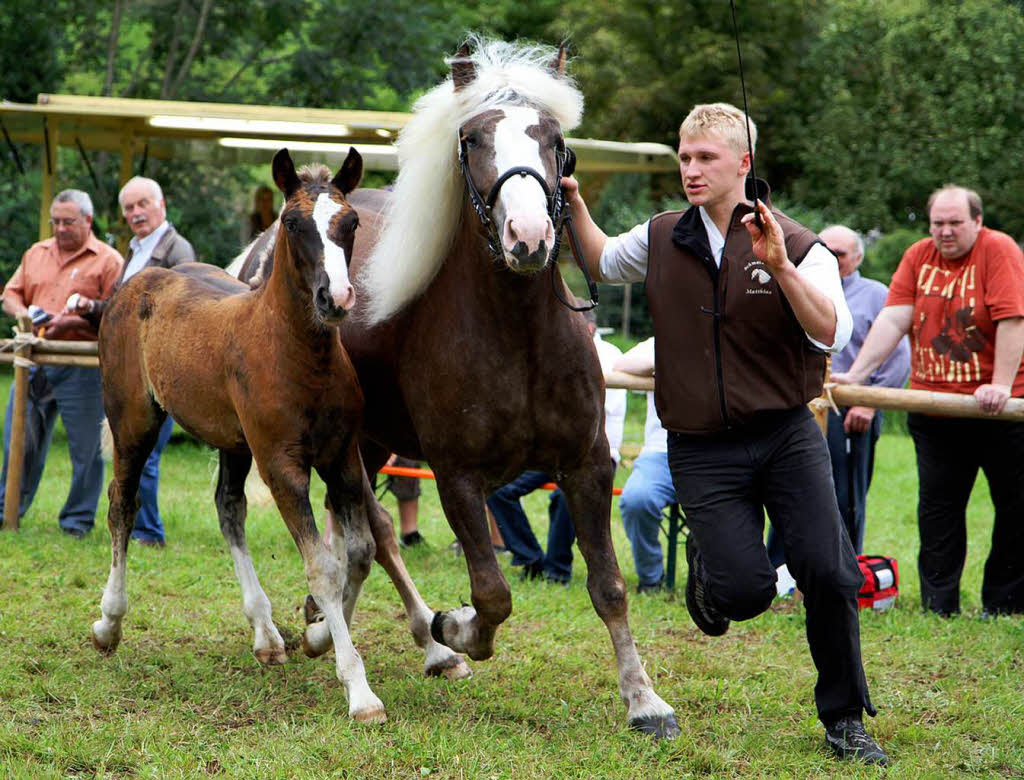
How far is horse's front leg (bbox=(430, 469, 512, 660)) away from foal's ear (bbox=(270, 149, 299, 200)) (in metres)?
1.20

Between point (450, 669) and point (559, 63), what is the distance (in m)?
2.57

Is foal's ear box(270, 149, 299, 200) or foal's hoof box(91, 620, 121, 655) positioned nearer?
foal's ear box(270, 149, 299, 200)

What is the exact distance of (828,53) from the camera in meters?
25.7

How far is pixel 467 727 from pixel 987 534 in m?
7.19

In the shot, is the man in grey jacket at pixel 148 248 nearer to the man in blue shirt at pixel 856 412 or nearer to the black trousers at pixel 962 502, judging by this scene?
the man in blue shirt at pixel 856 412

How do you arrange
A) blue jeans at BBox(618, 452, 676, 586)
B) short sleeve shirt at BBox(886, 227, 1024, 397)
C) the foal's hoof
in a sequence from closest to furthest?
1. the foal's hoof
2. short sleeve shirt at BBox(886, 227, 1024, 397)
3. blue jeans at BBox(618, 452, 676, 586)

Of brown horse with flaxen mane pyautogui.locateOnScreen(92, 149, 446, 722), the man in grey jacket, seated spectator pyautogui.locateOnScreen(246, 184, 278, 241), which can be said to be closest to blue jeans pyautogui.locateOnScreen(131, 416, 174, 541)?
the man in grey jacket

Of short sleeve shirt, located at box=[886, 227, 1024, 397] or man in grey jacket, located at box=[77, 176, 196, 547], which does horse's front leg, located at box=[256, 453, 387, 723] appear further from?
short sleeve shirt, located at box=[886, 227, 1024, 397]

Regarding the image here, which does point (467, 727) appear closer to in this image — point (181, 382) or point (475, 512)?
point (475, 512)

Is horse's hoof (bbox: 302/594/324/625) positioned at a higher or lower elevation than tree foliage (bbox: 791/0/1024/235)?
lower

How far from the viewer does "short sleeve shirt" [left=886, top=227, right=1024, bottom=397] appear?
20.4ft

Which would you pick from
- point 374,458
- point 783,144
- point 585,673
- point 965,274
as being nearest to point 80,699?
point 374,458

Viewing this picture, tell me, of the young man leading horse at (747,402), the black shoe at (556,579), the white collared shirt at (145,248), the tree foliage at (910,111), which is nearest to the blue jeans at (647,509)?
the black shoe at (556,579)

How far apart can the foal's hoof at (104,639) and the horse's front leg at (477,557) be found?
1.88 meters
